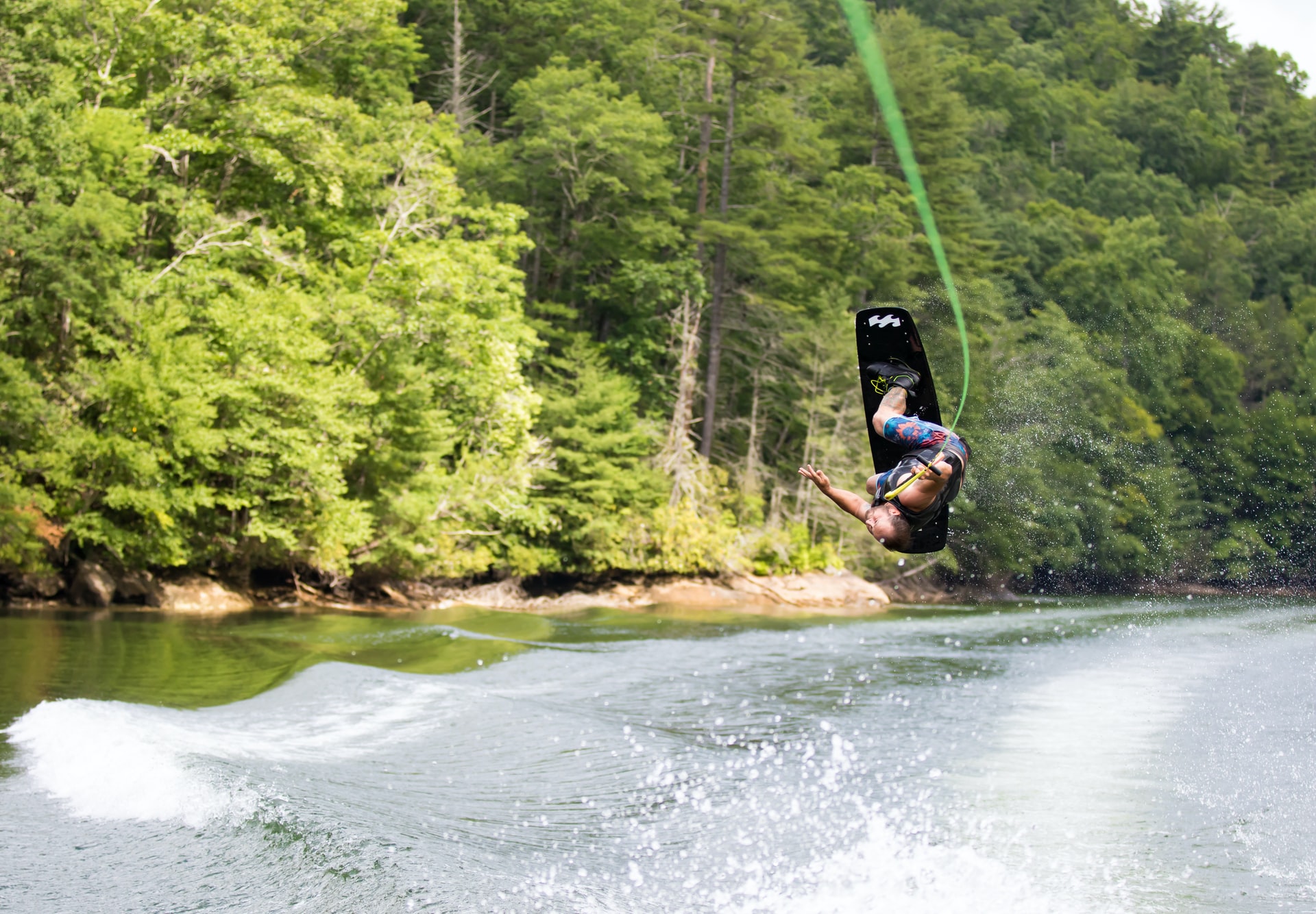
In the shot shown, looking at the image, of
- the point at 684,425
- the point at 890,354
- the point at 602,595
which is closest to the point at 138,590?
the point at 602,595

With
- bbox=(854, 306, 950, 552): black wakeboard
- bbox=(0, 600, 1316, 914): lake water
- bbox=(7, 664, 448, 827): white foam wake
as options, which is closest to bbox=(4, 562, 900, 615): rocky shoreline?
bbox=(0, 600, 1316, 914): lake water

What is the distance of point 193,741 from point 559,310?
971 inches

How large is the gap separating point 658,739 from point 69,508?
43.3 feet

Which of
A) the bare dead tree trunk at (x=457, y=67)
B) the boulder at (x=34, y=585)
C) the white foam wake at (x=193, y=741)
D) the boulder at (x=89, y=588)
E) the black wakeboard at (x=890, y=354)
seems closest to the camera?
the black wakeboard at (x=890, y=354)

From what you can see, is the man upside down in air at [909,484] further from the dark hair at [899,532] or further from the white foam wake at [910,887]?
the white foam wake at [910,887]

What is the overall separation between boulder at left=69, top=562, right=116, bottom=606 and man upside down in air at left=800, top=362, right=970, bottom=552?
17.6 m

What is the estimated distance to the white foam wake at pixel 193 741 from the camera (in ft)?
28.5

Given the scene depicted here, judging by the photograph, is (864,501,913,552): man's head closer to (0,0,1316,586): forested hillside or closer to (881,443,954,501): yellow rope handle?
(881,443,954,501): yellow rope handle

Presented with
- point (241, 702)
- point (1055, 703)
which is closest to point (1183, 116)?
point (1055, 703)

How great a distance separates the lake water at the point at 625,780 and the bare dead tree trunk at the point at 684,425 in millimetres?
13679

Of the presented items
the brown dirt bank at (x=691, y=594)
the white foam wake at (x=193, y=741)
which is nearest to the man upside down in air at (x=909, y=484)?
the white foam wake at (x=193, y=741)

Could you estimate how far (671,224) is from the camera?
38781 millimetres

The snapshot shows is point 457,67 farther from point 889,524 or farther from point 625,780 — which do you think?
point 889,524

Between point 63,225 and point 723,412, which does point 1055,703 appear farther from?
point 723,412
